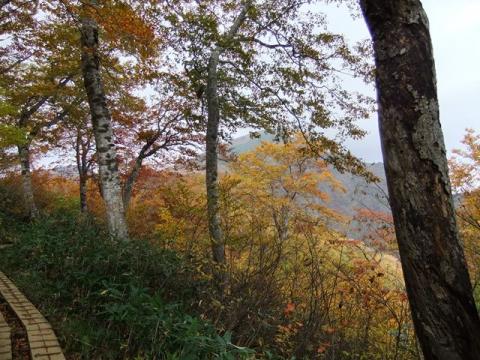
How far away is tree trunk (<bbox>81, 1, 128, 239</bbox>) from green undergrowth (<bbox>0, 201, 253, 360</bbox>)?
1.92 ft

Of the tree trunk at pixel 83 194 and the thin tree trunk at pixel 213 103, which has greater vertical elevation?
the thin tree trunk at pixel 213 103

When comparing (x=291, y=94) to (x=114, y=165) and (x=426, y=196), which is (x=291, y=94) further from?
(x=426, y=196)

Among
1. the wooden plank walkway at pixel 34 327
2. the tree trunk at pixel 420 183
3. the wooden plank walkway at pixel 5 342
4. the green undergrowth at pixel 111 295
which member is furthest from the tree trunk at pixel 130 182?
the tree trunk at pixel 420 183

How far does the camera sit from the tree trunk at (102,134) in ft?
23.1

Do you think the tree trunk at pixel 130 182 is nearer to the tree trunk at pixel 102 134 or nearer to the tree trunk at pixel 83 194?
the tree trunk at pixel 83 194

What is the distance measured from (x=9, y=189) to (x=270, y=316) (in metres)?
14.6

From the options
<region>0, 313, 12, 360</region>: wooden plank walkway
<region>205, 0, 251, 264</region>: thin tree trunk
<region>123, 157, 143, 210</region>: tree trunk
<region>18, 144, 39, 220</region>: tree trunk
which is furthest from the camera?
<region>123, 157, 143, 210</region>: tree trunk

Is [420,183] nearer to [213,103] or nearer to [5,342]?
[5,342]

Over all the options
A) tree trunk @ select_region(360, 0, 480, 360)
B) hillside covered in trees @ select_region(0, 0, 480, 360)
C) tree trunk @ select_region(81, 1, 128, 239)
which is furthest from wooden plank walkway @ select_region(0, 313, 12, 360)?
tree trunk @ select_region(360, 0, 480, 360)

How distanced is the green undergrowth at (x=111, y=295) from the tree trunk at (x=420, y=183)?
65.6 inches

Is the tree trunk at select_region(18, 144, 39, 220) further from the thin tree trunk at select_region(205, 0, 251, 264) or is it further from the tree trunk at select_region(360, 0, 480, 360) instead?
the tree trunk at select_region(360, 0, 480, 360)

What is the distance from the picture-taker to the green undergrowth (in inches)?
133

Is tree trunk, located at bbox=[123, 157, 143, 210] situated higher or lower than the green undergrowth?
higher

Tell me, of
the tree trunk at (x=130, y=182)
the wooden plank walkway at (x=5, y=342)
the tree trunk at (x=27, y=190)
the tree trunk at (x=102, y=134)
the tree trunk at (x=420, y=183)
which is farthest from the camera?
the tree trunk at (x=130, y=182)
